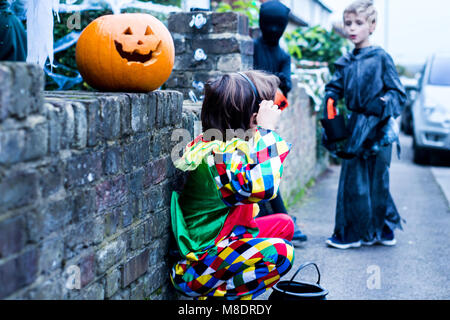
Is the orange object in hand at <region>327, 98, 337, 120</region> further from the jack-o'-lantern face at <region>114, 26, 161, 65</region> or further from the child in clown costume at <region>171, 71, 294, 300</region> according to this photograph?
the jack-o'-lantern face at <region>114, 26, 161, 65</region>

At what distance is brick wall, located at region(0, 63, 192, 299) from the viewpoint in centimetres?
184

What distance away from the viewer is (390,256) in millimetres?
4785

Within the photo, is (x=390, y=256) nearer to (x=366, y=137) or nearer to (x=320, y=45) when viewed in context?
(x=366, y=137)

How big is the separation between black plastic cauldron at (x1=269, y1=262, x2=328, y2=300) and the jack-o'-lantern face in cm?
138

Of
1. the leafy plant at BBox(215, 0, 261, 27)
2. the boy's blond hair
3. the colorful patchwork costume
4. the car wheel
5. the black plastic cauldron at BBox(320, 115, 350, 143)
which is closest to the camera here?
the colorful patchwork costume

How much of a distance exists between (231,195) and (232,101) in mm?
511

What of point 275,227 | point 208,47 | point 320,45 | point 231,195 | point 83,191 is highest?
point 320,45

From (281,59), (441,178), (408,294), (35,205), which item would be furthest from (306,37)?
(35,205)

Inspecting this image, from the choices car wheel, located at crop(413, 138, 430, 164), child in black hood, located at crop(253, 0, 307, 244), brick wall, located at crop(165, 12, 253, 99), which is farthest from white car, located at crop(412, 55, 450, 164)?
brick wall, located at crop(165, 12, 253, 99)

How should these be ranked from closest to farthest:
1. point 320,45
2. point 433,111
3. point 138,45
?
point 138,45, point 320,45, point 433,111

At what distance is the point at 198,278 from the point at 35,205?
3.84 feet

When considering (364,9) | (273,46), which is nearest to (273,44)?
→ (273,46)

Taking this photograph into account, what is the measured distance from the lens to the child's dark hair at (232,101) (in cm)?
302
